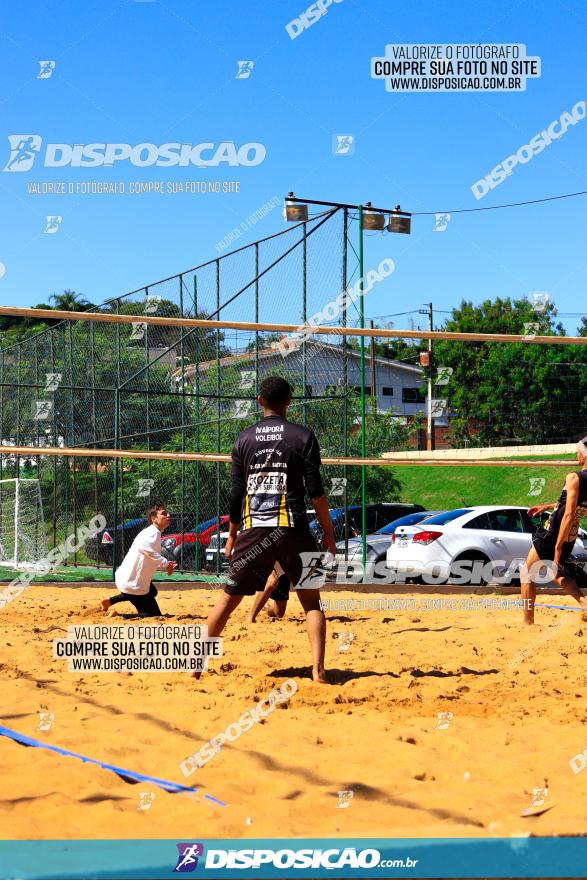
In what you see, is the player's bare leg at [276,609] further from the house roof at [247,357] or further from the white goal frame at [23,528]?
the white goal frame at [23,528]

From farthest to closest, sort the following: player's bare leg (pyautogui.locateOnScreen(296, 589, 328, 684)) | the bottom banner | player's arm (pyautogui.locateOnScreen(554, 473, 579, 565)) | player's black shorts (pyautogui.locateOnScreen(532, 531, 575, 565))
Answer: player's black shorts (pyautogui.locateOnScreen(532, 531, 575, 565)) < player's arm (pyautogui.locateOnScreen(554, 473, 579, 565)) < player's bare leg (pyautogui.locateOnScreen(296, 589, 328, 684)) < the bottom banner

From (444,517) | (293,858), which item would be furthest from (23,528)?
(293,858)

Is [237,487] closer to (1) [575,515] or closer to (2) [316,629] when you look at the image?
(2) [316,629]

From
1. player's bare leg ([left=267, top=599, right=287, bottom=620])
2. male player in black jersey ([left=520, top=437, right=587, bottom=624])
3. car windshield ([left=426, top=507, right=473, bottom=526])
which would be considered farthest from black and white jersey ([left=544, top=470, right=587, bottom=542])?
car windshield ([left=426, top=507, right=473, bottom=526])

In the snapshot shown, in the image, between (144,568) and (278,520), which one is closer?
(278,520)

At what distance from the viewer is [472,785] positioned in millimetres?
3762

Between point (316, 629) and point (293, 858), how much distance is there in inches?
101

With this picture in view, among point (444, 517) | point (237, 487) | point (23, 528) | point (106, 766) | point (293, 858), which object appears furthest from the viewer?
point (23, 528)

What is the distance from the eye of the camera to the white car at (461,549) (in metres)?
13.5

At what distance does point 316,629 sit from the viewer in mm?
5543

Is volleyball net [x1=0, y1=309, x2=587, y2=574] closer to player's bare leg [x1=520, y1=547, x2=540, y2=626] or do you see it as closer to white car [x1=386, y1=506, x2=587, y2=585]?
white car [x1=386, y1=506, x2=587, y2=585]

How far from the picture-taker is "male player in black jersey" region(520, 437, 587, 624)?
7266 mm

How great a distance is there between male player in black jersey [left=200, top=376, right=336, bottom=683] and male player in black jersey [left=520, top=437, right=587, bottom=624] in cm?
249

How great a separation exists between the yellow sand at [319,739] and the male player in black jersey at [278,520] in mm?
483
